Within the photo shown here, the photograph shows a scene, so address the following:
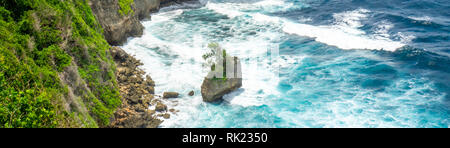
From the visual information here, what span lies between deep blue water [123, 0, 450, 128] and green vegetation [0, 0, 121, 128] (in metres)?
4.64

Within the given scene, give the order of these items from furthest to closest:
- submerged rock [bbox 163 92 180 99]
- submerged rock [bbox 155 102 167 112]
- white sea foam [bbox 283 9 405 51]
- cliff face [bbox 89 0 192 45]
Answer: white sea foam [bbox 283 9 405 51] < cliff face [bbox 89 0 192 45] < submerged rock [bbox 163 92 180 99] < submerged rock [bbox 155 102 167 112]

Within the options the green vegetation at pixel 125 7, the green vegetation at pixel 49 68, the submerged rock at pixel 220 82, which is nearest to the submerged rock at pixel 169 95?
the submerged rock at pixel 220 82

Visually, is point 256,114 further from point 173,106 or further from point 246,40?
point 246,40

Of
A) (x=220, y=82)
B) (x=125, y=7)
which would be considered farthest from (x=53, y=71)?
(x=125, y=7)

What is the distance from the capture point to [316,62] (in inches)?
1047

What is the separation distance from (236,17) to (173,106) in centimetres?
2429

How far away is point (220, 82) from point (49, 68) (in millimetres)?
10375

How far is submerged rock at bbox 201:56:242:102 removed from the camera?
19.8 m

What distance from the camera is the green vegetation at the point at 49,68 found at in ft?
34.2

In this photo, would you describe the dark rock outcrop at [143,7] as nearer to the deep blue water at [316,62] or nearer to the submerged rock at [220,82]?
the deep blue water at [316,62]

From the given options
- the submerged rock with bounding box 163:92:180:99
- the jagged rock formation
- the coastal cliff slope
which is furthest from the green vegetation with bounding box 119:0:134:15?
the submerged rock with bounding box 163:92:180:99

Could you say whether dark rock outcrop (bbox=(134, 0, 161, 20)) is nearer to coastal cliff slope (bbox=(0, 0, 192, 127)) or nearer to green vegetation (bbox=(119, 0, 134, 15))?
green vegetation (bbox=(119, 0, 134, 15))

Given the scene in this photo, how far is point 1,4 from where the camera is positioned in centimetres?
1316
